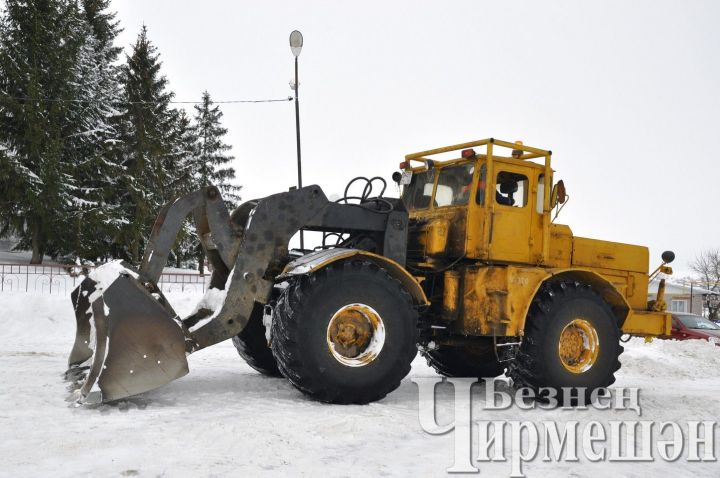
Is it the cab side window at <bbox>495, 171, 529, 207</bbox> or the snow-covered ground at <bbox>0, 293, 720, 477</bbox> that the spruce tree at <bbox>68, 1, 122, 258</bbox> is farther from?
the cab side window at <bbox>495, 171, 529, 207</bbox>

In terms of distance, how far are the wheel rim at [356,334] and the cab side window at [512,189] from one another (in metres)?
2.31

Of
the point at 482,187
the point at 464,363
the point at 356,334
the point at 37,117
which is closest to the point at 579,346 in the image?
the point at 464,363

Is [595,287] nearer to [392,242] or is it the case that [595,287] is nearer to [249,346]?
[392,242]

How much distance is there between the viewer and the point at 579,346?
306 inches

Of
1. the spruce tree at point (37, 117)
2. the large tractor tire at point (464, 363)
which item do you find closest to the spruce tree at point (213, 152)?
the spruce tree at point (37, 117)

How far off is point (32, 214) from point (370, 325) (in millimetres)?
24687

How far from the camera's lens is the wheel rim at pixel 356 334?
6446 mm

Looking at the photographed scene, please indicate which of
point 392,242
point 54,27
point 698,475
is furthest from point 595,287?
point 54,27

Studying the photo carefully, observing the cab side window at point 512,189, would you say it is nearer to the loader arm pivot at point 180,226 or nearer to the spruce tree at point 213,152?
the loader arm pivot at point 180,226

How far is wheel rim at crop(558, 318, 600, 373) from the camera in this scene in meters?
7.67

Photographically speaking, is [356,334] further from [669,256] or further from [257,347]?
[669,256]

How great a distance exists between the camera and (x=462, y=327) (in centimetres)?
748

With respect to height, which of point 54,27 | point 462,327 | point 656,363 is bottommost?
point 656,363

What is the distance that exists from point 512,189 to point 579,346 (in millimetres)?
2038
